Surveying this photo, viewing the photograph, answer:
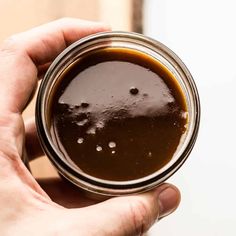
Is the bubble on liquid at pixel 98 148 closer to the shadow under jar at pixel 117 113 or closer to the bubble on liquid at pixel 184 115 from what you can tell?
the shadow under jar at pixel 117 113

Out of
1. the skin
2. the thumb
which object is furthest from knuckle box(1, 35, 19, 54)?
the thumb

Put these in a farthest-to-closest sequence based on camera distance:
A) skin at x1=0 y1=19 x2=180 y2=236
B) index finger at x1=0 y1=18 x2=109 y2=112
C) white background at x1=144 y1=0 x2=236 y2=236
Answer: white background at x1=144 y1=0 x2=236 y2=236 < index finger at x1=0 y1=18 x2=109 y2=112 < skin at x1=0 y1=19 x2=180 y2=236

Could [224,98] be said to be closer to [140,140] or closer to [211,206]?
[211,206]

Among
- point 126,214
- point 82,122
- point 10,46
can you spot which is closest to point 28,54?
point 10,46

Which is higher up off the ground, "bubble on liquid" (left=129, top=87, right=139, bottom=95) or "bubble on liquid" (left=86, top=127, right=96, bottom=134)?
"bubble on liquid" (left=129, top=87, right=139, bottom=95)

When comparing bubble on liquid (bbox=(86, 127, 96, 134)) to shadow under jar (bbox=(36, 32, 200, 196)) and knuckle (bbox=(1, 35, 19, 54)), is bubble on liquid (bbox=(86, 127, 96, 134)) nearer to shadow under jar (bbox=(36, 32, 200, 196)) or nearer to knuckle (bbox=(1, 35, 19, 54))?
shadow under jar (bbox=(36, 32, 200, 196))
